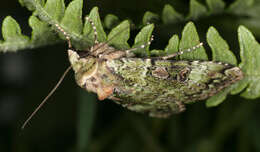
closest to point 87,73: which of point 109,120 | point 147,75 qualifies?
point 147,75

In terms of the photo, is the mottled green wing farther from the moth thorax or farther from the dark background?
the dark background

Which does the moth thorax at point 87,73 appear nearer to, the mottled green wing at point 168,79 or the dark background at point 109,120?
the mottled green wing at point 168,79

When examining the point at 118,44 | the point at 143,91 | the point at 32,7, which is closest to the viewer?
the point at 32,7

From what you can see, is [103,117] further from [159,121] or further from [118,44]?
[118,44]

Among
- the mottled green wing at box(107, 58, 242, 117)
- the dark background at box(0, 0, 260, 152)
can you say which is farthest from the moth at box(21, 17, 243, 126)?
the dark background at box(0, 0, 260, 152)

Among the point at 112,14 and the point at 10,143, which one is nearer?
the point at 112,14

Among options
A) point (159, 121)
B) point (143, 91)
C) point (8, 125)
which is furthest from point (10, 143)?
point (143, 91)
